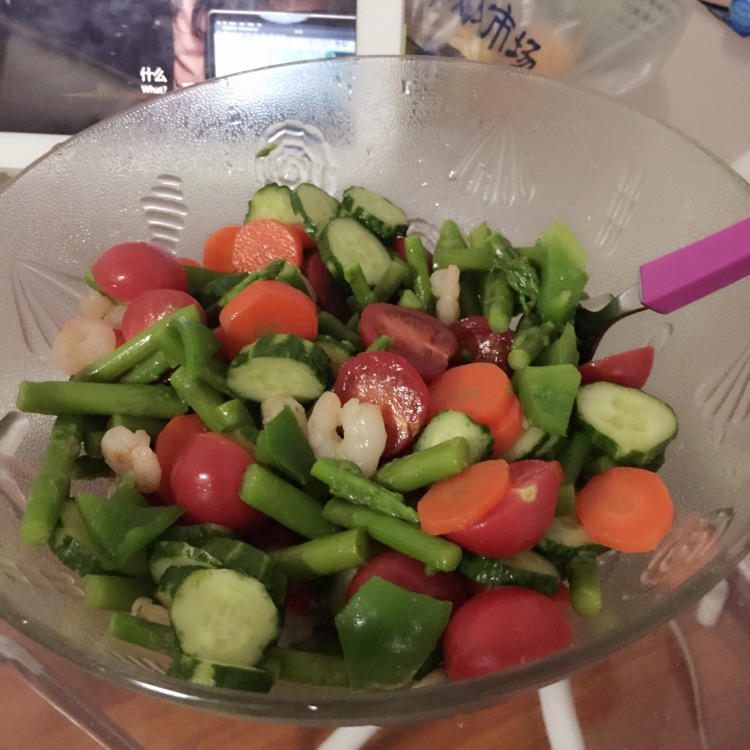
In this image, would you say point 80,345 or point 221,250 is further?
point 221,250

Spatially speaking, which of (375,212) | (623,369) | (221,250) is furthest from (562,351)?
(221,250)

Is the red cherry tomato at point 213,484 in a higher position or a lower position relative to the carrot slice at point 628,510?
lower

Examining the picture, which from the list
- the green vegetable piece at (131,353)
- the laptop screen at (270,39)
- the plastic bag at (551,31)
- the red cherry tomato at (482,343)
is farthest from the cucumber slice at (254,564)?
the plastic bag at (551,31)

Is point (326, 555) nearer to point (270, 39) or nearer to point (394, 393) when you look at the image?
point (394, 393)

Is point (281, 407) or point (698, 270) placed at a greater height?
point (698, 270)

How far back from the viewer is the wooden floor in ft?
3.36

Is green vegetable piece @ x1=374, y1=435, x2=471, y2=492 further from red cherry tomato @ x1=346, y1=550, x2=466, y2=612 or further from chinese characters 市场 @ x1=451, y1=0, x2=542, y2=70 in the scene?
chinese characters 市场 @ x1=451, y1=0, x2=542, y2=70

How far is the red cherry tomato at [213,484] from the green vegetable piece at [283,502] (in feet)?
0.09

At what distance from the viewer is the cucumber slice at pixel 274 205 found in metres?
1.26

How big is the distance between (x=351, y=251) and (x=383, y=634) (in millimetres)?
624

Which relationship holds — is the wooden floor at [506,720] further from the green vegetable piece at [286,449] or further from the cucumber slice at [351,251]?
the cucumber slice at [351,251]

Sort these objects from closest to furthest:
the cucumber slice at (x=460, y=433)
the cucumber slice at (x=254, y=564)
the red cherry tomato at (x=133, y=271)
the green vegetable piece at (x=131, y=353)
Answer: the cucumber slice at (x=254, y=564)
the cucumber slice at (x=460, y=433)
the green vegetable piece at (x=131, y=353)
the red cherry tomato at (x=133, y=271)

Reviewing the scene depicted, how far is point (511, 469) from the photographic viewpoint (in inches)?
35.9

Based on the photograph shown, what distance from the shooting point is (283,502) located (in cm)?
91
